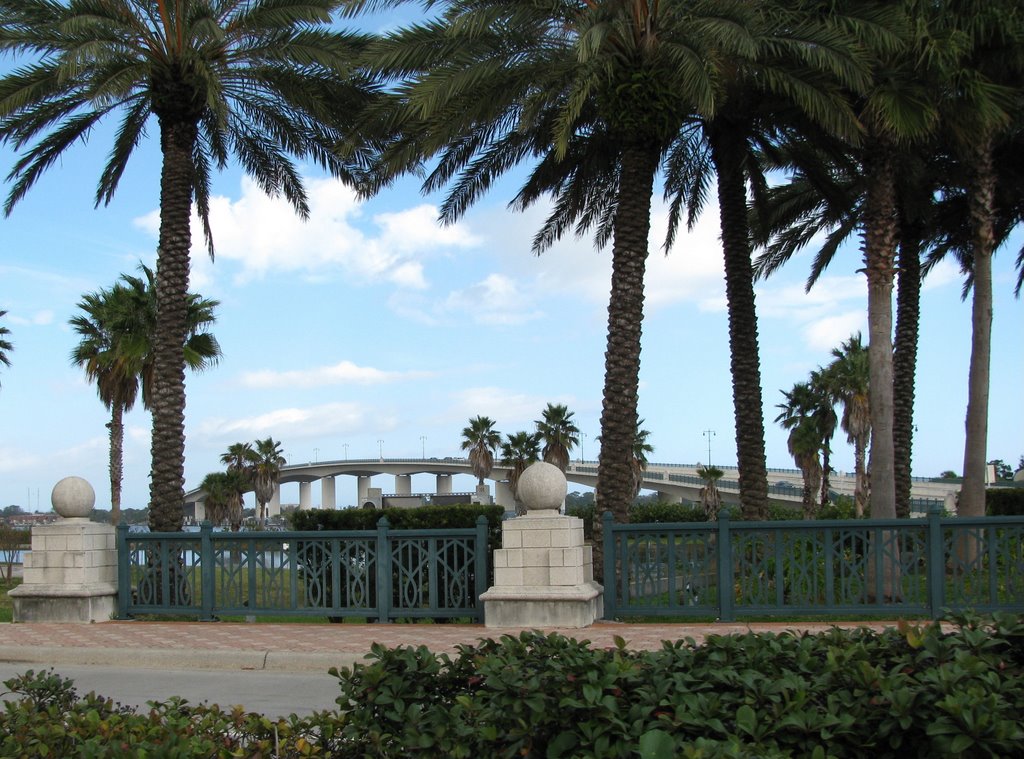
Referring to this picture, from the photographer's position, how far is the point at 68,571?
13.7 meters

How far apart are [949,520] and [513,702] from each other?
9105mm

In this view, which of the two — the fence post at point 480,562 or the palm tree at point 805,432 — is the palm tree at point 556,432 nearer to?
the palm tree at point 805,432

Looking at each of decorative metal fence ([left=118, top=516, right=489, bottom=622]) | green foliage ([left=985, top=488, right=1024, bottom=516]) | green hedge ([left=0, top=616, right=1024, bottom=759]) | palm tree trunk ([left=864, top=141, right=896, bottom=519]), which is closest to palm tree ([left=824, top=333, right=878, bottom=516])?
green foliage ([left=985, top=488, right=1024, bottom=516])

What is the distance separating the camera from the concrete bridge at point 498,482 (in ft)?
184

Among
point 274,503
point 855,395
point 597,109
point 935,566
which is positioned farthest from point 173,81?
point 274,503

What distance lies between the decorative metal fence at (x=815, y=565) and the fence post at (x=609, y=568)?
0.04ft

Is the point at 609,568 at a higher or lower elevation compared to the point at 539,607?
higher

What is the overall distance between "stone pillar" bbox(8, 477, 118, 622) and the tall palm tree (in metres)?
6.95

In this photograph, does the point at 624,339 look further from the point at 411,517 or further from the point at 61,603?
the point at 61,603

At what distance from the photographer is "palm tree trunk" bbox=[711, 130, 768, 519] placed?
19.3m

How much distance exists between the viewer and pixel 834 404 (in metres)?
50.9

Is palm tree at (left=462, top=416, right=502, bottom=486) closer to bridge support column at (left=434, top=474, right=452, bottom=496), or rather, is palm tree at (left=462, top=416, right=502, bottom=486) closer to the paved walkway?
bridge support column at (left=434, top=474, right=452, bottom=496)

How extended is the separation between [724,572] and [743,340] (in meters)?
8.28

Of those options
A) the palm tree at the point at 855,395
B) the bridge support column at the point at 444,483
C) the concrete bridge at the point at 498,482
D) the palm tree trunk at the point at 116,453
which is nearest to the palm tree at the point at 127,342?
the palm tree trunk at the point at 116,453
